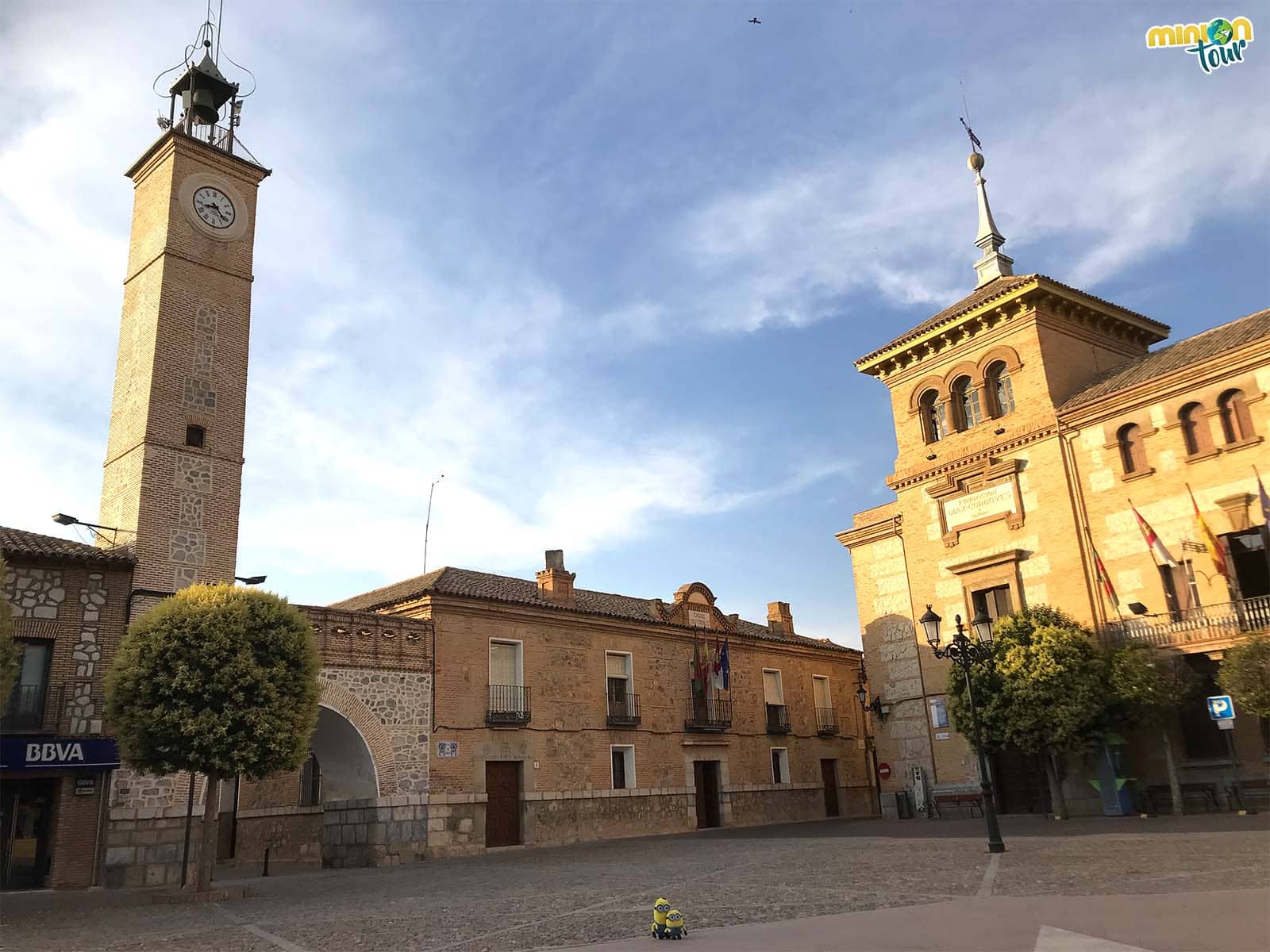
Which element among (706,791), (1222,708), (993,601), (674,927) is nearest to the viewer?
(674,927)

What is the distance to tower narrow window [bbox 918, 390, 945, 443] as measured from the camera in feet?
78.7

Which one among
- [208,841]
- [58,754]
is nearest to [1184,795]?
[208,841]

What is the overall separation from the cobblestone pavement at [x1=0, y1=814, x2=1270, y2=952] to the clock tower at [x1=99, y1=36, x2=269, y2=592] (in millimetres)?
6493

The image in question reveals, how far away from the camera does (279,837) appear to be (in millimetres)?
22922

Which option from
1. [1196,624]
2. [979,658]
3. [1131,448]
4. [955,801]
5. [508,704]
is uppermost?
[1131,448]

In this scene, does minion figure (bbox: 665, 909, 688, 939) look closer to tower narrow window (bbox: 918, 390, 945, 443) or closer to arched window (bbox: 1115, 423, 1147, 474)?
arched window (bbox: 1115, 423, 1147, 474)

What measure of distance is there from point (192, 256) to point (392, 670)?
988 cm

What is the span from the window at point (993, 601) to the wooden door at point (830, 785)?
11352 mm

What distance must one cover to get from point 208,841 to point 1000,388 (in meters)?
19.0

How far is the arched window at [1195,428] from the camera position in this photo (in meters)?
18.8

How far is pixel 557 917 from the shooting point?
9.18m

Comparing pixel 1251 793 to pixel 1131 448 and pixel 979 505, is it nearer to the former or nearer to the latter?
pixel 1131 448

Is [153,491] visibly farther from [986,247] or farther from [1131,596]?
[986,247]

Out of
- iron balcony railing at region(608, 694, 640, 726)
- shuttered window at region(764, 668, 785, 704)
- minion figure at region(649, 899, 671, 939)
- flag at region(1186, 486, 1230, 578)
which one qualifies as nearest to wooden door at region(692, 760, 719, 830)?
iron balcony railing at region(608, 694, 640, 726)
